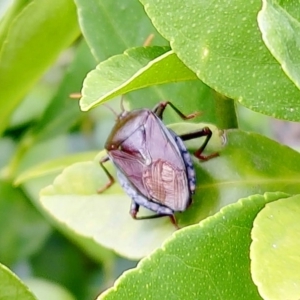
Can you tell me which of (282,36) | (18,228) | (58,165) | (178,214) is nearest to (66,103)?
(58,165)

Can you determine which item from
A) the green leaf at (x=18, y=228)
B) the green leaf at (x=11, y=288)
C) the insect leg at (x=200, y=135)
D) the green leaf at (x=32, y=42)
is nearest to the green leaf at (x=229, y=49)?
the insect leg at (x=200, y=135)

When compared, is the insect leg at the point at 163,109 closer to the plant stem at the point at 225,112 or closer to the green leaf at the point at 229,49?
the plant stem at the point at 225,112

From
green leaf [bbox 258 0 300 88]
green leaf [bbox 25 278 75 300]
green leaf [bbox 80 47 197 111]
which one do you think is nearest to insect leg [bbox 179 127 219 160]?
green leaf [bbox 80 47 197 111]

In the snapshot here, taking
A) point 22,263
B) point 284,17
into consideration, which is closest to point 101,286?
point 22,263

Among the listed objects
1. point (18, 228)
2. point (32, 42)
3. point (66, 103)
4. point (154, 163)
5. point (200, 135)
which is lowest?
point (18, 228)

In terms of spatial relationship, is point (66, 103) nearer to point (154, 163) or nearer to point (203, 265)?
point (154, 163)

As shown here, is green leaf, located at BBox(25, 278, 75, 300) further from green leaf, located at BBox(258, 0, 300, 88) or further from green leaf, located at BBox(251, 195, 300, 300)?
green leaf, located at BBox(258, 0, 300, 88)
